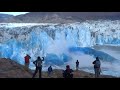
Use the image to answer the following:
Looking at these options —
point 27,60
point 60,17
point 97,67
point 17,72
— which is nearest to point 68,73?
point 97,67

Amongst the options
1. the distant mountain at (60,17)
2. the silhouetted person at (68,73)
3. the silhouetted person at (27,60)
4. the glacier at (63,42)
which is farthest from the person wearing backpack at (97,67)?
the silhouetted person at (27,60)

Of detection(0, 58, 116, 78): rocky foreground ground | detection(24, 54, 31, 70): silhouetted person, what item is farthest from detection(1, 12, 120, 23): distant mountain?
detection(0, 58, 116, 78): rocky foreground ground

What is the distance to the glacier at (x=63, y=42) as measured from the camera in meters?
15.0

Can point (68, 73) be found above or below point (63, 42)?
below

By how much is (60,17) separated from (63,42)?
770mm

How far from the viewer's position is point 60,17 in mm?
15289

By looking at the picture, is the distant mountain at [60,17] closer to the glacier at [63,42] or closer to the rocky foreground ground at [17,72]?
the glacier at [63,42]

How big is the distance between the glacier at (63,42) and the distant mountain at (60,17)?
5.0 inches

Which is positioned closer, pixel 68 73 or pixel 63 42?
pixel 68 73

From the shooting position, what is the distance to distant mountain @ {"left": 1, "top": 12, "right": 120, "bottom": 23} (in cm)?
1518

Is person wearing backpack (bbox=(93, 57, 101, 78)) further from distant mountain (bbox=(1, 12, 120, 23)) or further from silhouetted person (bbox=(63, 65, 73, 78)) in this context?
distant mountain (bbox=(1, 12, 120, 23))

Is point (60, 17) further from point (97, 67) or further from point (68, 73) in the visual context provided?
point (97, 67)
